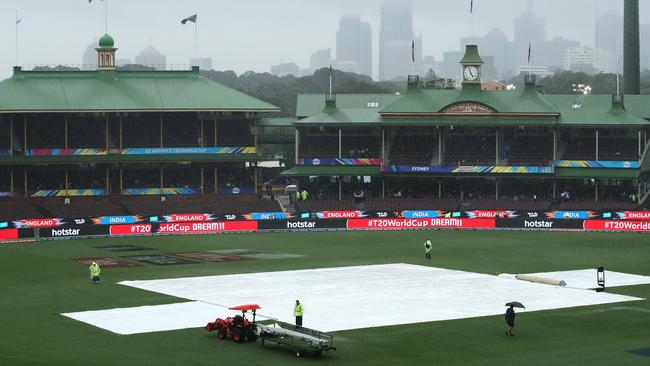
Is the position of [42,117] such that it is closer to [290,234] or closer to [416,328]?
[290,234]

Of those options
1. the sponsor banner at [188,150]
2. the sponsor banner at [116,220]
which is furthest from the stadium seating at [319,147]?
the sponsor banner at [116,220]

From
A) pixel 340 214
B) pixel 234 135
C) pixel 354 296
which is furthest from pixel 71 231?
pixel 354 296

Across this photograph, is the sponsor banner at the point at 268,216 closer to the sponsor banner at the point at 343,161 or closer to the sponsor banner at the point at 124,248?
the sponsor banner at the point at 343,161

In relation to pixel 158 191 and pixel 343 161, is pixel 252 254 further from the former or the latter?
pixel 343 161

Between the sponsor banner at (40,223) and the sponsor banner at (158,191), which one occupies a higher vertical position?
the sponsor banner at (158,191)

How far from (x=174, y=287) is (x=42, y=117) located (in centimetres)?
5278

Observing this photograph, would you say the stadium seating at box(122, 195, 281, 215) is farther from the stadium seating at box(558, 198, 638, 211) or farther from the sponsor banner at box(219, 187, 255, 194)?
the stadium seating at box(558, 198, 638, 211)

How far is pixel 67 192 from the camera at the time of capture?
10481 centimetres

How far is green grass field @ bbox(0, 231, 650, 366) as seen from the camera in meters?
39.5

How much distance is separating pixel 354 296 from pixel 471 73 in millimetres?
57139

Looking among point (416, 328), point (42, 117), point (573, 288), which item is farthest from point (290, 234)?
point (416, 328)

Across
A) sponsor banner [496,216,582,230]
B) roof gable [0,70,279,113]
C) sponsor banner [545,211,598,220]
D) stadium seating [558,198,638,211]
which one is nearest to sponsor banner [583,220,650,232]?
sponsor banner [496,216,582,230]

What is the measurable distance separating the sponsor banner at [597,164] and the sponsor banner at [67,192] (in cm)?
4214

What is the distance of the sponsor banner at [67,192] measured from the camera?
10431 cm
